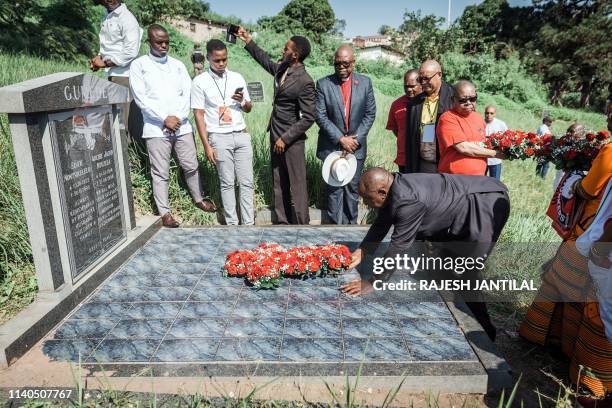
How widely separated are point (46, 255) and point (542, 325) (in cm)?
384

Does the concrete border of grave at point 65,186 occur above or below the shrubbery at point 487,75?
below

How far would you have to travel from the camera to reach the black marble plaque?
3.46m

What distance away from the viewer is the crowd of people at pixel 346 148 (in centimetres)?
324

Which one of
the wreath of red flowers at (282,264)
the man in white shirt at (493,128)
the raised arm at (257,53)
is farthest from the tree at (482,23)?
the wreath of red flowers at (282,264)

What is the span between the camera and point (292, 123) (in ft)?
16.9

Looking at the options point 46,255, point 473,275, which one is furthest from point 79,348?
point 473,275

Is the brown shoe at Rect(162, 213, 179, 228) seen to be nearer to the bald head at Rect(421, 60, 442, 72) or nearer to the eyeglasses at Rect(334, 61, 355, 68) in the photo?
the eyeglasses at Rect(334, 61, 355, 68)

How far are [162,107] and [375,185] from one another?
290cm

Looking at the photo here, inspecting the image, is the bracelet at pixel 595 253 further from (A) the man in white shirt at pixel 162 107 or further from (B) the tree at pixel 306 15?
(B) the tree at pixel 306 15

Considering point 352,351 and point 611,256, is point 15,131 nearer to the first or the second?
point 352,351

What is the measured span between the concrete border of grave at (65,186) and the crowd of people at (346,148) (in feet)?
2.51

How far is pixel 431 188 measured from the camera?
11.0ft

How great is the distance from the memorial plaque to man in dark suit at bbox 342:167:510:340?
290 cm

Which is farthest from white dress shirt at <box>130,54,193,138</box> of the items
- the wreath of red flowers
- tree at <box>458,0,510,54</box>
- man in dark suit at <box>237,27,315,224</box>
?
tree at <box>458,0,510,54</box>
